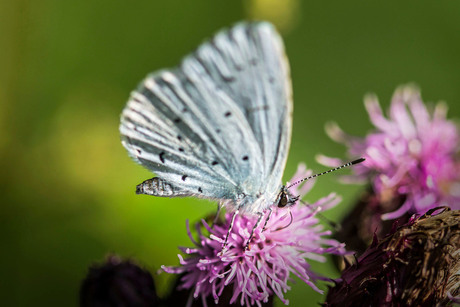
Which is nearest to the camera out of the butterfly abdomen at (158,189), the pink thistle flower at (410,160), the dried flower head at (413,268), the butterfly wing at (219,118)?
the dried flower head at (413,268)

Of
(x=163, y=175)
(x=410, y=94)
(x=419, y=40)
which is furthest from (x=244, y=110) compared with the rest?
(x=419, y=40)

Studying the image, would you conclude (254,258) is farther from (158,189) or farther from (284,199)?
(158,189)

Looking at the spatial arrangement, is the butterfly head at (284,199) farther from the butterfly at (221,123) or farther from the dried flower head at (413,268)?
the dried flower head at (413,268)

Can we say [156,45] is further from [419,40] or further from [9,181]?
[419,40]

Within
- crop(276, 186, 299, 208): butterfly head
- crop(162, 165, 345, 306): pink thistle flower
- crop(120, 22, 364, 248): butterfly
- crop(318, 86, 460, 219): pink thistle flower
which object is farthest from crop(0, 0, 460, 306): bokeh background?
crop(276, 186, 299, 208): butterfly head

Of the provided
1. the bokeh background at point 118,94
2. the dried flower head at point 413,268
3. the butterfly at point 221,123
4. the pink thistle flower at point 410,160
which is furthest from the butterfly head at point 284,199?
the bokeh background at point 118,94
